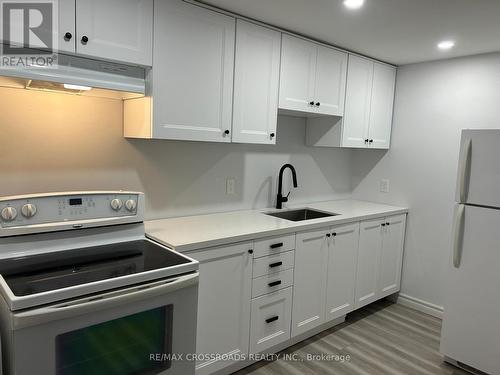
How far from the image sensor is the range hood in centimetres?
154

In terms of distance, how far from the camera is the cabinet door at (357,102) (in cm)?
308

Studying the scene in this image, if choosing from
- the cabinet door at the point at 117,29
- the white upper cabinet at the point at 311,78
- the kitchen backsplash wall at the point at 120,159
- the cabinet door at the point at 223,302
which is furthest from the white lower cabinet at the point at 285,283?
the cabinet door at the point at 117,29

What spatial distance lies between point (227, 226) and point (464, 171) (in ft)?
5.12

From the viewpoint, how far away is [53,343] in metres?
1.30

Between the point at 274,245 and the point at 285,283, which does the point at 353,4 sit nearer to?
the point at 274,245

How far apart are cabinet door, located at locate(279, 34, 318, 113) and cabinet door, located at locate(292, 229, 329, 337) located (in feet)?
3.06

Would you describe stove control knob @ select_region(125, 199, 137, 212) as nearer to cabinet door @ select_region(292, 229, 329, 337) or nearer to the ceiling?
cabinet door @ select_region(292, 229, 329, 337)

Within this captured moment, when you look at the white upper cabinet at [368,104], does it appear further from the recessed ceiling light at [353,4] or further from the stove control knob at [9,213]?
the stove control knob at [9,213]

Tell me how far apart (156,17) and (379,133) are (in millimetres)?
2286

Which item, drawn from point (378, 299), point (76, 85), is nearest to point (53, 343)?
point (76, 85)

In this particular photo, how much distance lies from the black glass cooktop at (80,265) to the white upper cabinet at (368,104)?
1.96 meters

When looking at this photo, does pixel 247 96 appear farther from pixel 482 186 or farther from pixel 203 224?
pixel 482 186

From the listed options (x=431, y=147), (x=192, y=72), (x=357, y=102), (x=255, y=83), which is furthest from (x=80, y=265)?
(x=431, y=147)

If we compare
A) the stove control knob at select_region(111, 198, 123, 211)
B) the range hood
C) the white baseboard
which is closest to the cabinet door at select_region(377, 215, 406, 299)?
the white baseboard
